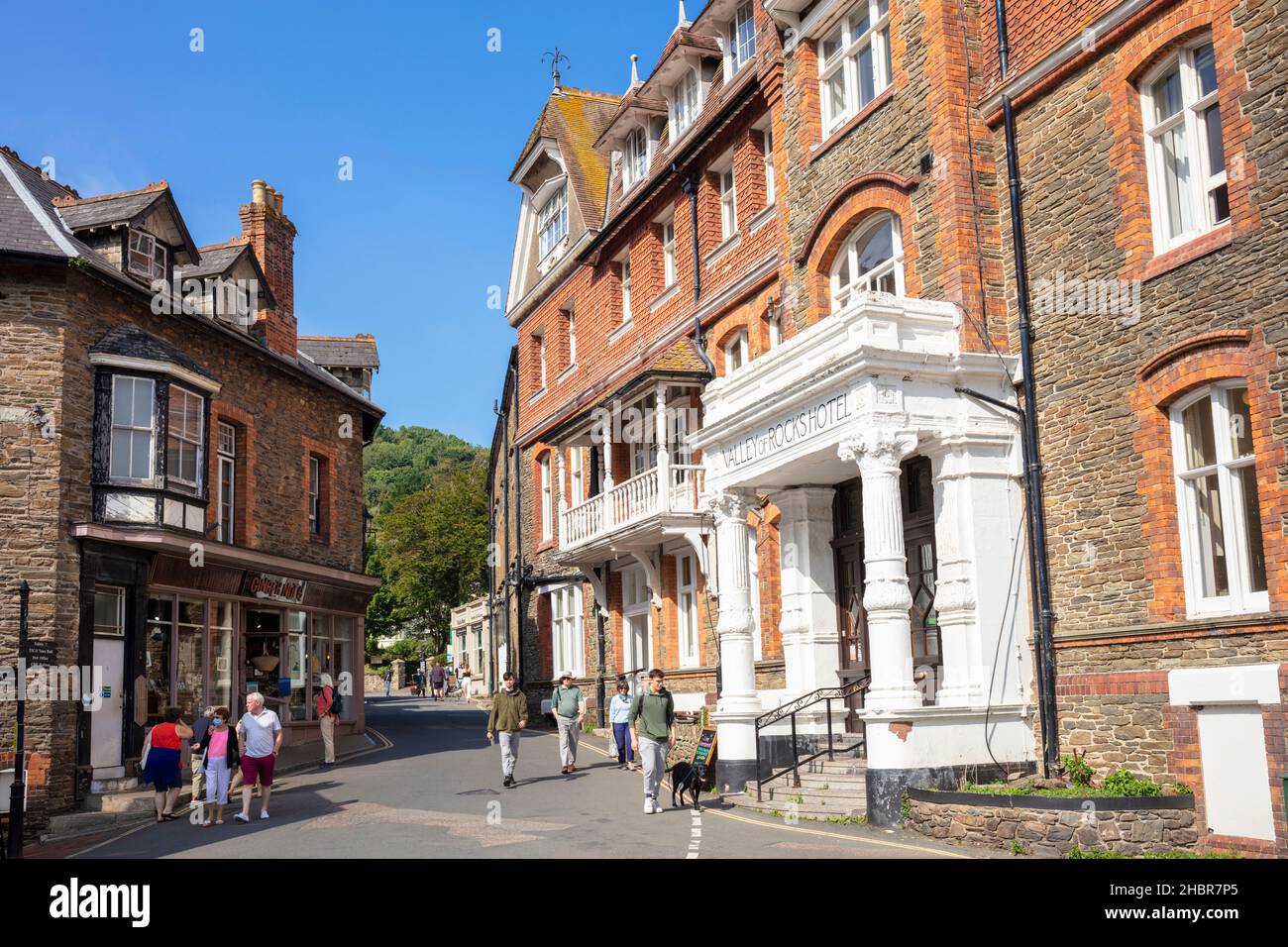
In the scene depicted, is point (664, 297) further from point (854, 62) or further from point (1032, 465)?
point (1032, 465)

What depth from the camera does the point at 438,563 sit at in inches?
2549

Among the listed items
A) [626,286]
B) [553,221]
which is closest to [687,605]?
[626,286]

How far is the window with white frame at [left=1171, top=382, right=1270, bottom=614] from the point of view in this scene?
11.8 m

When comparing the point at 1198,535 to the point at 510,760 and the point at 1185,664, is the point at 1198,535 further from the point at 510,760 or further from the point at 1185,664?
the point at 510,760

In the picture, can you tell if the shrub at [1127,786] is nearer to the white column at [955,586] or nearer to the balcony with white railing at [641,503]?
the white column at [955,586]

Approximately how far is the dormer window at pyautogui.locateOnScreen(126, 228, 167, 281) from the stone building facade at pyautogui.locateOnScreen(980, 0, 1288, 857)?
14748mm

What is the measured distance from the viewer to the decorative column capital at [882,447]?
14.2 m

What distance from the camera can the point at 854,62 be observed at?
17641 millimetres

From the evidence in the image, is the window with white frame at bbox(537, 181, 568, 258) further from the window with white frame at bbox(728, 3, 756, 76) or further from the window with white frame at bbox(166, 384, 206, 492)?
the window with white frame at bbox(166, 384, 206, 492)

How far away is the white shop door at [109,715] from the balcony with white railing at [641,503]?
914cm

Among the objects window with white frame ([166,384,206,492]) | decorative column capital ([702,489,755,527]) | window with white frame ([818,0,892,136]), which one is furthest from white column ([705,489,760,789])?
window with white frame ([166,384,206,492])

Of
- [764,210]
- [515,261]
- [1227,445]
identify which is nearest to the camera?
[1227,445]

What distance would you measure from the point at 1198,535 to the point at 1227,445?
0.98 m

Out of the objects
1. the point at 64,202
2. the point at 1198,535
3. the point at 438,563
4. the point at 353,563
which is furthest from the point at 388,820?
the point at 438,563
